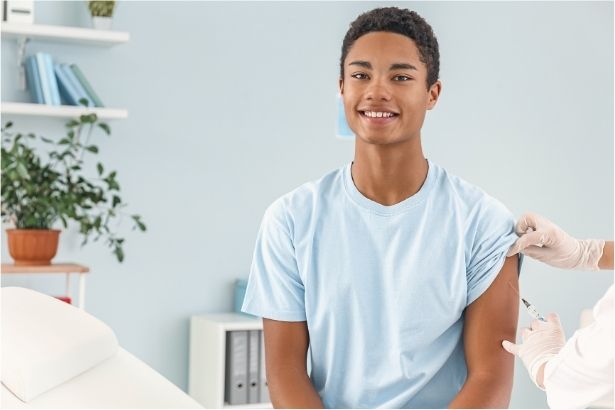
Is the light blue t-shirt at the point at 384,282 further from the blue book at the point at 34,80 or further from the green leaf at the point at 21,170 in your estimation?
the blue book at the point at 34,80

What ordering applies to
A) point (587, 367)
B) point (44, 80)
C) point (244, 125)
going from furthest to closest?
point (244, 125) → point (44, 80) → point (587, 367)

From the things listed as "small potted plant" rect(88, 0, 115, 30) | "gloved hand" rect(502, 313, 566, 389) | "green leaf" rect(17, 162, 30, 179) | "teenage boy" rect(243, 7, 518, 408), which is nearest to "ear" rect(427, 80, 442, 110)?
"teenage boy" rect(243, 7, 518, 408)

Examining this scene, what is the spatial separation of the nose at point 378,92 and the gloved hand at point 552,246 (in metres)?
0.32

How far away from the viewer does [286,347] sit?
150cm

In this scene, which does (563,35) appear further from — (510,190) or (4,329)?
(4,329)

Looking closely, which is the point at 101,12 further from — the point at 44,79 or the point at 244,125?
the point at 244,125

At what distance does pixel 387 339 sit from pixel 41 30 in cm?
223

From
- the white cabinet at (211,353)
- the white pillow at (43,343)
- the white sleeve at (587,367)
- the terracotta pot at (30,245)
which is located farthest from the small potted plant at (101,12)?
the white sleeve at (587,367)

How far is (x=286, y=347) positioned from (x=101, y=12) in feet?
7.35

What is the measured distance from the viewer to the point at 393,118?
→ 58.2 inches

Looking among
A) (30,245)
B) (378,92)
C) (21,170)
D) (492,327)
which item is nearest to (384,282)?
(492,327)

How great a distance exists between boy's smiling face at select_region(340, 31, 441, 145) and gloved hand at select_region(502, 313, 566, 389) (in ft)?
1.21

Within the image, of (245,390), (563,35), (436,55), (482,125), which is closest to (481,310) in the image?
(436,55)

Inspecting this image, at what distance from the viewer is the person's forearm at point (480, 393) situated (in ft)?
4.66
